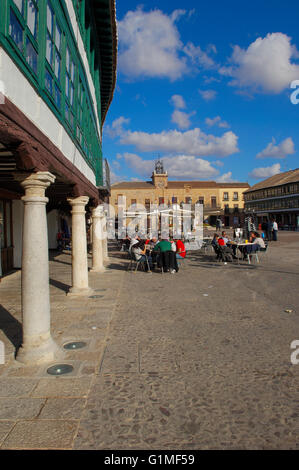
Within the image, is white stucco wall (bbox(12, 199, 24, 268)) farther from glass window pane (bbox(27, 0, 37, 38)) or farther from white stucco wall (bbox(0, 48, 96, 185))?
glass window pane (bbox(27, 0, 37, 38))

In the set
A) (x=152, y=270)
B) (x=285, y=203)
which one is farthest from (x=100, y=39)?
(x=285, y=203)

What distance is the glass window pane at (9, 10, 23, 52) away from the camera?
3.25 metres

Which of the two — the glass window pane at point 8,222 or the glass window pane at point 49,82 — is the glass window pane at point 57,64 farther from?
the glass window pane at point 8,222

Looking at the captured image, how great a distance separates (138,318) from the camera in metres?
5.81

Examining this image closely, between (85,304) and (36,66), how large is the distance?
4580mm

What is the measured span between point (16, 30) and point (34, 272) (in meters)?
2.72

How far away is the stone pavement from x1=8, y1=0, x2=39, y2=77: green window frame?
A: 11.6ft

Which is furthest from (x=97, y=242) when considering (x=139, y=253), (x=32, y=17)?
(x=32, y=17)

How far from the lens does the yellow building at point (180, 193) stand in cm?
7412

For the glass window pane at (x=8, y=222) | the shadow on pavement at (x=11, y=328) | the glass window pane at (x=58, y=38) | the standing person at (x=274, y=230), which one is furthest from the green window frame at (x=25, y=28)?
the standing person at (x=274, y=230)

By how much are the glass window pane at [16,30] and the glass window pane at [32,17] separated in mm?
358

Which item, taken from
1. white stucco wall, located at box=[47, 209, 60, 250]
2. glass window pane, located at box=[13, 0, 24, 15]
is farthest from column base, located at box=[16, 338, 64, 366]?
white stucco wall, located at box=[47, 209, 60, 250]

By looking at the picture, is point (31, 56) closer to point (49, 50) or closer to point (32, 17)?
point (32, 17)

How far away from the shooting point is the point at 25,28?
3570 millimetres
